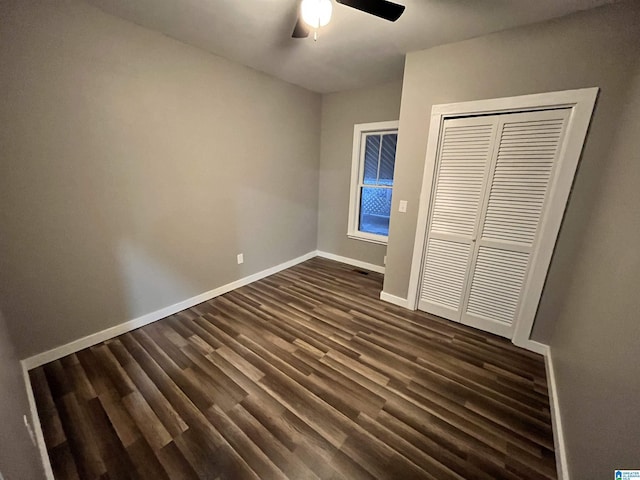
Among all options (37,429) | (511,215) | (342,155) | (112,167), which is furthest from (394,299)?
(112,167)

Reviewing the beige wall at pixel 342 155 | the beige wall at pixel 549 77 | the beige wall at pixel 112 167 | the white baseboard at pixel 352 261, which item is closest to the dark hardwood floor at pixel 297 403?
the beige wall at pixel 112 167

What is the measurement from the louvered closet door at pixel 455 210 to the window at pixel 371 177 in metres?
1.02

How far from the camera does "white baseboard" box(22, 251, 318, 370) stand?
1821mm

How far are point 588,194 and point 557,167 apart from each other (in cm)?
28

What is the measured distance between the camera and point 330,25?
6.21ft

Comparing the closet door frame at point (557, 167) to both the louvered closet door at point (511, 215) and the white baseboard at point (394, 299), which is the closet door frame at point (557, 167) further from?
the white baseboard at point (394, 299)

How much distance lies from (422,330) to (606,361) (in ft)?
4.39

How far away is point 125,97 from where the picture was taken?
1946 mm

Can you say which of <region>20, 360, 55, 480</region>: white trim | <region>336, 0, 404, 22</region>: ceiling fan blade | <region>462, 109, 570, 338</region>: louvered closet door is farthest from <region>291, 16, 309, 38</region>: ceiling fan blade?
<region>20, 360, 55, 480</region>: white trim

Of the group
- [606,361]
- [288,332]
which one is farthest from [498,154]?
[288,332]

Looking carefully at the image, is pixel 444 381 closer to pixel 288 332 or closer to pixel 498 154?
pixel 288 332

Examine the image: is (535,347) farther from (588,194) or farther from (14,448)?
(14,448)

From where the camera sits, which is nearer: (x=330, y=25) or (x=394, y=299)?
(x=330, y=25)

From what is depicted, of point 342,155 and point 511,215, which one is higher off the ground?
point 342,155
